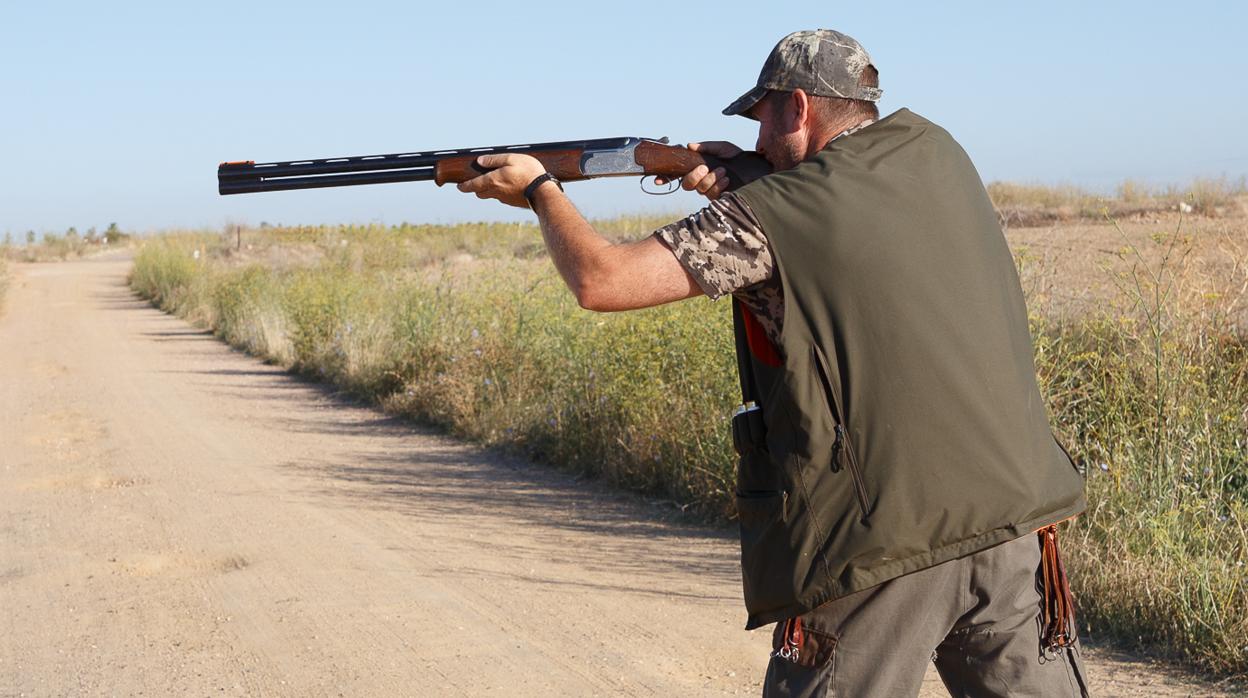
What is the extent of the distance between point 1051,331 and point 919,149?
4564 millimetres

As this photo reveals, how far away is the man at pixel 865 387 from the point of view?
259 centimetres

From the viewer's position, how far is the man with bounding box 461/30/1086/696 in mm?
2590

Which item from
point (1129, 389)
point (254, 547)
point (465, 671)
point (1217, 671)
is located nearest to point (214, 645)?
point (465, 671)

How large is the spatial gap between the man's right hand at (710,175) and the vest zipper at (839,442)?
3.03ft

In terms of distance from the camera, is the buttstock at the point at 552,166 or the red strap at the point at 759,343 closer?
the red strap at the point at 759,343

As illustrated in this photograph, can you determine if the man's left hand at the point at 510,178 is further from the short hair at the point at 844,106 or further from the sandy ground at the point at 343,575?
the sandy ground at the point at 343,575

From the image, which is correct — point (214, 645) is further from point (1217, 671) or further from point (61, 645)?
point (1217, 671)

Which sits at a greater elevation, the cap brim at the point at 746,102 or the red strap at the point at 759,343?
the cap brim at the point at 746,102

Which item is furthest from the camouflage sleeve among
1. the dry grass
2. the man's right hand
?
the dry grass

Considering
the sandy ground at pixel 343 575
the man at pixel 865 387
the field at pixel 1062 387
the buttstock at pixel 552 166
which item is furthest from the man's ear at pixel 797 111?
the field at pixel 1062 387

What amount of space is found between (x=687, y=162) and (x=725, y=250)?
0.98 metres

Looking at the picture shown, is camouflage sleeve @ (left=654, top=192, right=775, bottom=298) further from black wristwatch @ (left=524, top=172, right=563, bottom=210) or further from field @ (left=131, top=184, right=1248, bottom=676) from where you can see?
field @ (left=131, top=184, right=1248, bottom=676)

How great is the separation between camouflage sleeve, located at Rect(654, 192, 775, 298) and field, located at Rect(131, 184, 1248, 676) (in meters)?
3.16

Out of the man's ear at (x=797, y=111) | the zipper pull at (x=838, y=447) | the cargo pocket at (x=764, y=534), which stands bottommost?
the cargo pocket at (x=764, y=534)
